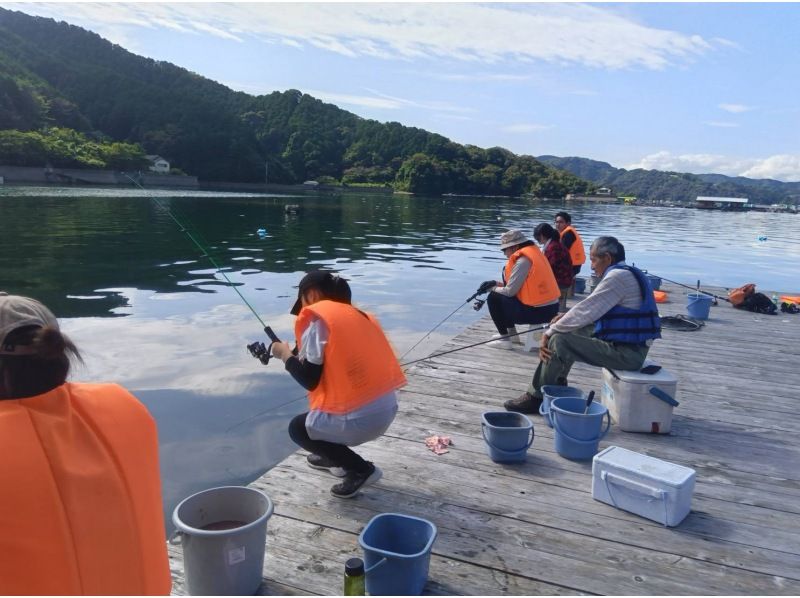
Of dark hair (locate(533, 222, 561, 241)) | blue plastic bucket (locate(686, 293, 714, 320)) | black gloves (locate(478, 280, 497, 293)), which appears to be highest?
dark hair (locate(533, 222, 561, 241))

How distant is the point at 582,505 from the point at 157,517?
264 cm

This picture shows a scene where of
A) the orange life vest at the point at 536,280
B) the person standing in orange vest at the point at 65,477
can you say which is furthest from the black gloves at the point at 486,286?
the person standing in orange vest at the point at 65,477

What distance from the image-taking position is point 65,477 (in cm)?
149

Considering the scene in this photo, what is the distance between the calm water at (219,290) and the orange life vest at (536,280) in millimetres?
2472

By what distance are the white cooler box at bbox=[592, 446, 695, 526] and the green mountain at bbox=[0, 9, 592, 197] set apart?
85.8 m

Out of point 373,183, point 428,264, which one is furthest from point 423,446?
point 373,183

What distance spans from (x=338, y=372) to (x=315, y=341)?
212 millimetres

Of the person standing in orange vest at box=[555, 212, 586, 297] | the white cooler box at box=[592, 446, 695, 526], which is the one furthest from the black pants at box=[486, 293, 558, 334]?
the white cooler box at box=[592, 446, 695, 526]

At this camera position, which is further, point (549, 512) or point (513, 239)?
point (513, 239)

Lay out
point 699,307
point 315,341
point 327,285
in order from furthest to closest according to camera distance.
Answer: point 699,307
point 327,285
point 315,341

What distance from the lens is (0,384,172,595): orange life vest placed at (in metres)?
1.45

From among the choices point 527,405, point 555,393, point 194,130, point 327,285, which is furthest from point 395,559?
point 194,130

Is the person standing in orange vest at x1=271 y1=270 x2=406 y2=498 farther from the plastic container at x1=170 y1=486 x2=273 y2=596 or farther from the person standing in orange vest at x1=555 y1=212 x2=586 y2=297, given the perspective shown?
the person standing in orange vest at x1=555 y1=212 x2=586 y2=297

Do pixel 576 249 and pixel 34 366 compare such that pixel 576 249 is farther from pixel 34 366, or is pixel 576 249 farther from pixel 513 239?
pixel 34 366
